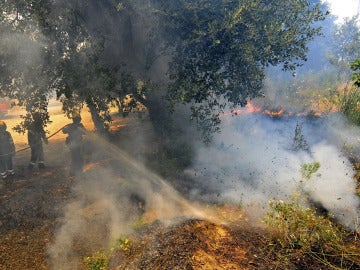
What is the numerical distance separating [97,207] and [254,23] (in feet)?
19.0

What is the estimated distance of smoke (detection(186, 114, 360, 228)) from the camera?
6.05 meters

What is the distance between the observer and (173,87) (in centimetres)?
732

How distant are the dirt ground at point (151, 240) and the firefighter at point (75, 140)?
1.06 meters

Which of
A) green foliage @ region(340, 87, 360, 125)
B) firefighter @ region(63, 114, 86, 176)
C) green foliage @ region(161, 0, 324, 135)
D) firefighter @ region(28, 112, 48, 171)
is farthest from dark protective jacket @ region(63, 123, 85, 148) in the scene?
green foliage @ region(340, 87, 360, 125)

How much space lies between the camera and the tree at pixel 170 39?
6.31m

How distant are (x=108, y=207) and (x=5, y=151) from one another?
4.27 m

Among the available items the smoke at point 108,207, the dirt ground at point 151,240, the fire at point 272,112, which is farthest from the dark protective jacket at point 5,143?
the fire at point 272,112

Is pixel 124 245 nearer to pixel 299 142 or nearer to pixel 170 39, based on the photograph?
pixel 170 39

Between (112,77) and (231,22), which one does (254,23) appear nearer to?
(231,22)

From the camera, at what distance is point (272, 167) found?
7895mm

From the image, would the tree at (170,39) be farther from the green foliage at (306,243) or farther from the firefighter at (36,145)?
the green foliage at (306,243)

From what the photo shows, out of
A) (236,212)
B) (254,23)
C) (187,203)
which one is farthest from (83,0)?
(236,212)

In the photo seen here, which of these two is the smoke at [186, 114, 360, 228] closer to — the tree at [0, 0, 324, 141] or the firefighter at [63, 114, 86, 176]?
the tree at [0, 0, 324, 141]

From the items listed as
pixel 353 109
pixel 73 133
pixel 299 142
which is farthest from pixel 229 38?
pixel 353 109
